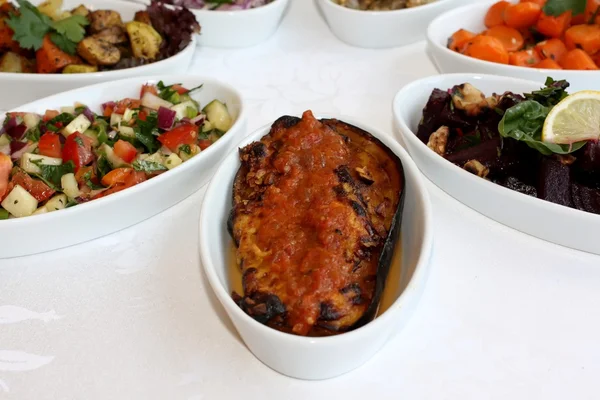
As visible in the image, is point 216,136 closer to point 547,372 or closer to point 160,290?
point 160,290

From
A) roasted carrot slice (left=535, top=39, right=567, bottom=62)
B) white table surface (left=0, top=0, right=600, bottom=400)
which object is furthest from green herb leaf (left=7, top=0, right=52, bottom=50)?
roasted carrot slice (left=535, top=39, right=567, bottom=62)

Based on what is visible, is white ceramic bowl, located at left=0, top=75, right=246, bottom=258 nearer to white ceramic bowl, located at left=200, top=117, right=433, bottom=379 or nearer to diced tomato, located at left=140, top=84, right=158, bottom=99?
white ceramic bowl, located at left=200, top=117, right=433, bottom=379

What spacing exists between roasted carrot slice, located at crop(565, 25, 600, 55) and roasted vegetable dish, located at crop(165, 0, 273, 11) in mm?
1839

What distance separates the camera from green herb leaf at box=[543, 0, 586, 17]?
320cm

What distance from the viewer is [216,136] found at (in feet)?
9.29

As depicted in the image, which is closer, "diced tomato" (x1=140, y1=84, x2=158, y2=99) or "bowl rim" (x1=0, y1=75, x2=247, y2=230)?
"bowl rim" (x1=0, y1=75, x2=247, y2=230)

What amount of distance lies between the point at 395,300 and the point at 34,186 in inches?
61.4

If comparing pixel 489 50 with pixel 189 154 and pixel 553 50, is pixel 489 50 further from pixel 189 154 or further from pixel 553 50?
pixel 189 154

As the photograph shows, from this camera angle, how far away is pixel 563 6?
10.5 ft

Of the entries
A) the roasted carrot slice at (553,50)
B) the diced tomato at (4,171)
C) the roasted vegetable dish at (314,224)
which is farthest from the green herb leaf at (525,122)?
the diced tomato at (4,171)

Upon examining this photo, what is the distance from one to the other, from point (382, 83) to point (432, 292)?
5.06 ft

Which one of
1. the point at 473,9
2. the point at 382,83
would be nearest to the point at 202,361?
the point at 382,83

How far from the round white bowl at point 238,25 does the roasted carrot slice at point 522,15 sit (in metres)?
1.35

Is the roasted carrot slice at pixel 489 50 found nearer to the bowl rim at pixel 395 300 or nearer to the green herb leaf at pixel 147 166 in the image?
the bowl rim at pixel 395 300
